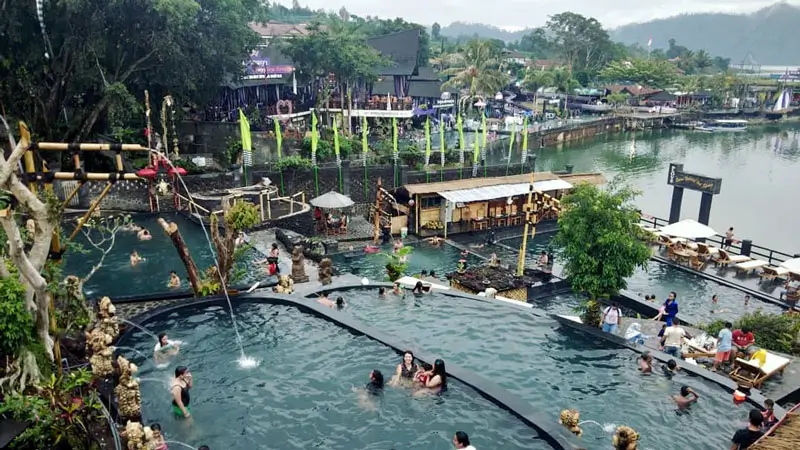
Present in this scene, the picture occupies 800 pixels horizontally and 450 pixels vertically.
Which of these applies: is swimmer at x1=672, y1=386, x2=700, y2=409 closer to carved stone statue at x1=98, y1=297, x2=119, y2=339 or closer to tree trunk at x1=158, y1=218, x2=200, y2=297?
carved stone statue at x1=98, y1=297, x2=119, y2=339

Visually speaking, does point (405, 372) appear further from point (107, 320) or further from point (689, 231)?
point (689, 231)

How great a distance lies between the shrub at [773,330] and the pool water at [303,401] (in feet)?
33.5

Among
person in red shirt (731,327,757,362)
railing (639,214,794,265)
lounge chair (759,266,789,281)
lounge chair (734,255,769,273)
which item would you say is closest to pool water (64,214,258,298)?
person in red shirt (731,327,757,362)

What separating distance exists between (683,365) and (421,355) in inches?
253

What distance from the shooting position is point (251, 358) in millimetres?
13820

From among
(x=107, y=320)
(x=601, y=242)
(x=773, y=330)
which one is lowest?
(x=773, y=330)

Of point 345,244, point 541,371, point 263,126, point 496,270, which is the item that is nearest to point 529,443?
point 541,371

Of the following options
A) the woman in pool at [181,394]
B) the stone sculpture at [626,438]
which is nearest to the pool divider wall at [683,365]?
the stone sculpture at [626,438]

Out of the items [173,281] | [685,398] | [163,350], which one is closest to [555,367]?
[685,398]

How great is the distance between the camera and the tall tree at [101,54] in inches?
1113

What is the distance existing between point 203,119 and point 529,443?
4070 centimetres

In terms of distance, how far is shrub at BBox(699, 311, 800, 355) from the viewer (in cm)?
1691

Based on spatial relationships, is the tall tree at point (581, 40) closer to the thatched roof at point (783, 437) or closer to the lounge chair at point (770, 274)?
the lounge chair at point (770, 274)

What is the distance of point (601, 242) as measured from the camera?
1688cm
